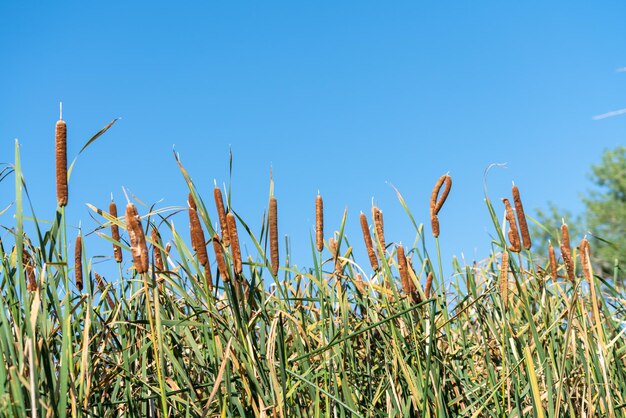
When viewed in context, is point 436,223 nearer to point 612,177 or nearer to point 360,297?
point 360,297

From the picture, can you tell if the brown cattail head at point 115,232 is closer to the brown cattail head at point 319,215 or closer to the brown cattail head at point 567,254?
the brown cattail head at point 319,215

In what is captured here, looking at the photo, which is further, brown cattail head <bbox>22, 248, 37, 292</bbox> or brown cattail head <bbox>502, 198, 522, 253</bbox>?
brown cattail head <bbox>502, 198, 522, 253</bbox>

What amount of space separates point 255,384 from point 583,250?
4.06ft

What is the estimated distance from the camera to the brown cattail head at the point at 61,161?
5.33ft

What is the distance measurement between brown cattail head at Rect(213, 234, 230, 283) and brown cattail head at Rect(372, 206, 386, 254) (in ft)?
2.25

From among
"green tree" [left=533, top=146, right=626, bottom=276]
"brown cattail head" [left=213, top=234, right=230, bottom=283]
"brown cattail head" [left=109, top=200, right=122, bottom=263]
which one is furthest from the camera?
"green tree" [left=533, top=146, right=626, bottom=276]

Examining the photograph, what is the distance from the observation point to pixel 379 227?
7.78ft

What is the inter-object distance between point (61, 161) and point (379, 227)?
3.63 ft

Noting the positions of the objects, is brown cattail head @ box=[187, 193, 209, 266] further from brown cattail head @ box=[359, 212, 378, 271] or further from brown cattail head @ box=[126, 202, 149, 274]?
brown cattail head @ box=[359, 212, 378, 271]

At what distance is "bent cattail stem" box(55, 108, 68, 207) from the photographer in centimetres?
163

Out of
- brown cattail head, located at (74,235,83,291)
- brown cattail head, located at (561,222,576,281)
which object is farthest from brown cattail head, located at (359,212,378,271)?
brown cattail head, located at (74,235,83,291)

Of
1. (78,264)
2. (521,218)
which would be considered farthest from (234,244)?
(521,218)

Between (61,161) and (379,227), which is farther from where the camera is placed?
(379,227)

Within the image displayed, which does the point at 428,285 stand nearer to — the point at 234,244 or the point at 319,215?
the point at 319,215
